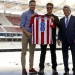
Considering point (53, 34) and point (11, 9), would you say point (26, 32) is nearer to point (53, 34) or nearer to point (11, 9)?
point (53, 34)

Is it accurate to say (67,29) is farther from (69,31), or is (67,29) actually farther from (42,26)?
(42,26)

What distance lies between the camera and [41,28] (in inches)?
154

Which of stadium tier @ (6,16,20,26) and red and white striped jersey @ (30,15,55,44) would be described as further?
stadium tier @ (6,16,20,26)

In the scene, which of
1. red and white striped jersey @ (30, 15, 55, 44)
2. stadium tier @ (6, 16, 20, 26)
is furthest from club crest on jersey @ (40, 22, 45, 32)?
stadium tier @ (6, 16, 20, 26)

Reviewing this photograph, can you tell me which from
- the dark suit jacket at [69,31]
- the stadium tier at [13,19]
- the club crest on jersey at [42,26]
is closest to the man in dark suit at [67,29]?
the dark suit jacket at [69,31]

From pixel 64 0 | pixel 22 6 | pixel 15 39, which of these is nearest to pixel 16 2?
pixel 22 6

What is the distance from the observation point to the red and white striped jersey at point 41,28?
3817 mm

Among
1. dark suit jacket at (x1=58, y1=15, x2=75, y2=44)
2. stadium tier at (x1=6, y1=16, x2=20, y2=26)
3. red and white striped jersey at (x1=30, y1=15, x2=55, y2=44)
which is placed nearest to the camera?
dark suit jacket at (x1=58, y1=15, x2=75, y2=44)

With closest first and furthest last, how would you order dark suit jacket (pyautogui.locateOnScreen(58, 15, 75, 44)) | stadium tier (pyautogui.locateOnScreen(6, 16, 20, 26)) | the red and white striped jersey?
dark suit jacket (pyautogui.locateOnScreen(58, 15, 75, 44))
the red and white striped jersey
stadium tier (pyautogui.locateOnScreen(6, 16, 20, 26))

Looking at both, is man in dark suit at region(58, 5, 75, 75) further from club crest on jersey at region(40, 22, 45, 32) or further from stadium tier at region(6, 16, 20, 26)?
stadium tier at region(6, 16, 20, 26)

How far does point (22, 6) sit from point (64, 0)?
22.5 ft

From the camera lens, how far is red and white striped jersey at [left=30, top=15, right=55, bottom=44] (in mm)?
3817

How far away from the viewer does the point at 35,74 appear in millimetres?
3852

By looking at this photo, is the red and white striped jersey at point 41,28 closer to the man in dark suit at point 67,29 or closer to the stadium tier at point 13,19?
the man in dark suit at point 67,29
